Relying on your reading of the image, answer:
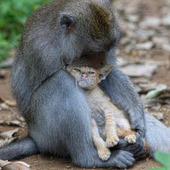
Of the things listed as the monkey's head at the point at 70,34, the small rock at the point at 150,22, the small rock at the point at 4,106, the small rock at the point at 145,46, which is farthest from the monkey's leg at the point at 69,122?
the small rock at the point at 150,22

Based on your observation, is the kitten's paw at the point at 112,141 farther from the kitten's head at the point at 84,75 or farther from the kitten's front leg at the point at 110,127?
the kitten's head at the point at 84,75

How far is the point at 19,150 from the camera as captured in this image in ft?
21.5

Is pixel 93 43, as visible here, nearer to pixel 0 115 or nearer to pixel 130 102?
pixel 130 102

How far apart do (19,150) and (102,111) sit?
142cm

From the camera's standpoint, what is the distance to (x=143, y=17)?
15867mm

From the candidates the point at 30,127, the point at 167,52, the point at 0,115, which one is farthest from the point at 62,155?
the point at 167,52

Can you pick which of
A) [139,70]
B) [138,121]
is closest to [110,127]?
[138,121]

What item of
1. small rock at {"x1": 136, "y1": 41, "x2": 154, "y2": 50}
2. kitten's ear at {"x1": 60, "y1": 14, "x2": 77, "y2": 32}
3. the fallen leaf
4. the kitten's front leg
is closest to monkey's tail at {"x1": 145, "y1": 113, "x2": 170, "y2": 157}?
the kitten's front leg

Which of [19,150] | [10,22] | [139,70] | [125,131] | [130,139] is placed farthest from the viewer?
[10,22]

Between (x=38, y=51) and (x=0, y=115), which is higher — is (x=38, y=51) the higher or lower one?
the higher one

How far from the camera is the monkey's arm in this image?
262 inches

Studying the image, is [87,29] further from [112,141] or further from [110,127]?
[112,141]

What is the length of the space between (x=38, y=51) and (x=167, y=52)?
6758 millimetres

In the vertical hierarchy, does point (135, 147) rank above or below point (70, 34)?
below
